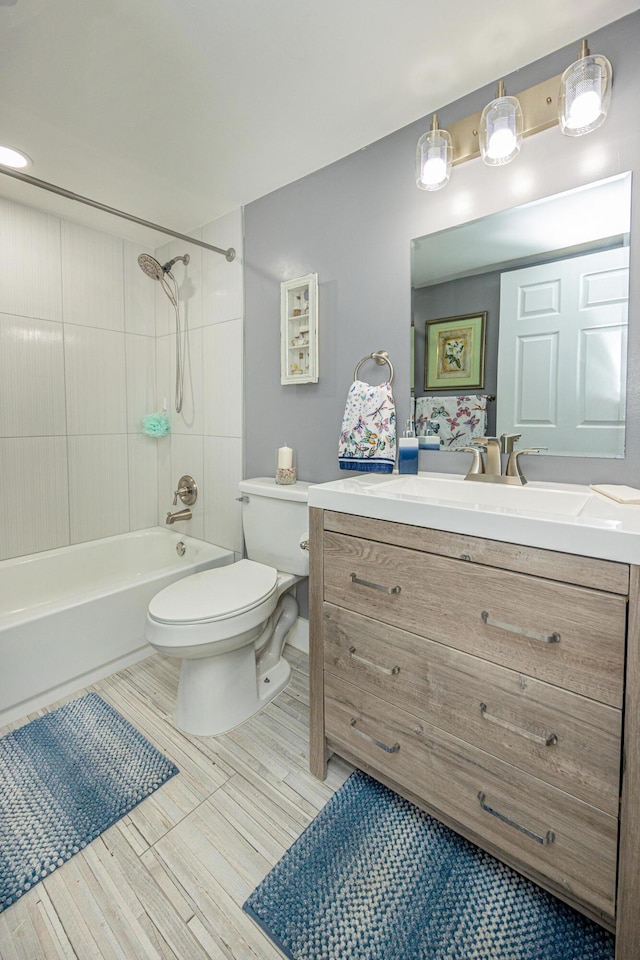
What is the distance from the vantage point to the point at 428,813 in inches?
44.9

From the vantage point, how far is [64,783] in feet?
4.33

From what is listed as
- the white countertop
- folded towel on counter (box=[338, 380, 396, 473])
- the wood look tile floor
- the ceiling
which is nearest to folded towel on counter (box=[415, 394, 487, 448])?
folded towel on counter (box=[338, 380, 396, 473])

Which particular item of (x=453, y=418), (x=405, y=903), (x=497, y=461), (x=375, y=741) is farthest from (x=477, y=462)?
(x=405, y=903)

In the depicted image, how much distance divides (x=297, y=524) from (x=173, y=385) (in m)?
1.39

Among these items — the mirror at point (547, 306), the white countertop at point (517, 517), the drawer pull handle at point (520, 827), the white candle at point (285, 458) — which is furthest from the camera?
the white candle at point (285, 458)

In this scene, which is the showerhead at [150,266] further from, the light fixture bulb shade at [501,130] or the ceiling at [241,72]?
the light fixture bulb shade at [501,130]

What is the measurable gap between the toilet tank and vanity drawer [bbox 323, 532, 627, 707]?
23.1 inches

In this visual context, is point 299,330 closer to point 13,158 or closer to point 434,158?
point 434,158

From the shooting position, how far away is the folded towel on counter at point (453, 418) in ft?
4.80

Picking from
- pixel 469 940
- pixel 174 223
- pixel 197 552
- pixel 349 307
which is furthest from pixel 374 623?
pixel 174 223

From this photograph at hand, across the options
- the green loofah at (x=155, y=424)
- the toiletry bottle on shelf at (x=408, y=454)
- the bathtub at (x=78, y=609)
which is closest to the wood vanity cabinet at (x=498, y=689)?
the toiletry bottle on shelf at (x=408, y=454)

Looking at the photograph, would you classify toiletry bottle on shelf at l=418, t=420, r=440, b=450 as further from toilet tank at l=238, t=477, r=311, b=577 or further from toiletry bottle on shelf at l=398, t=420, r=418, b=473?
toilet tank at l=238, t=477, r=311, b=577

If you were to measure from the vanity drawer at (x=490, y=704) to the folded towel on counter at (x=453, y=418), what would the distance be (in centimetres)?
73

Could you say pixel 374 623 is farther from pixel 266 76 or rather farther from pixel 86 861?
pixel 266 76
